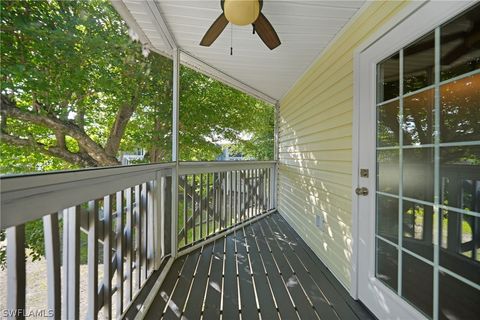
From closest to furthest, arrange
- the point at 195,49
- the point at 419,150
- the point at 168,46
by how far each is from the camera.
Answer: the point at 419,150, the point at 168,46, the point at 195,49

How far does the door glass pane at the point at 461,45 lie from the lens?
42.8 inches

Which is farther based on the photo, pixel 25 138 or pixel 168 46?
pixel 168 46

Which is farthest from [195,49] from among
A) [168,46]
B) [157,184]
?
[157,184]

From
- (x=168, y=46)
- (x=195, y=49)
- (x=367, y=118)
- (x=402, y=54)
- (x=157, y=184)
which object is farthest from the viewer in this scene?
(x=195, y=49)

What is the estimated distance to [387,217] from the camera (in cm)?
165

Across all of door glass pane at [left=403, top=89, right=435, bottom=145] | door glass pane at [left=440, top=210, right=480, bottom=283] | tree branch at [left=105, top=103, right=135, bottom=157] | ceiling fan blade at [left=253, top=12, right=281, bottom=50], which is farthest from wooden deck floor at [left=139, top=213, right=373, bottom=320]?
ceiling fan blade at [left=253, top=12, right=281, bottom=50]

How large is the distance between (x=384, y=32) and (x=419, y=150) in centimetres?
85

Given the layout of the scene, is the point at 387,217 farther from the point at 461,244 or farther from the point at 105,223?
the point at 105,223

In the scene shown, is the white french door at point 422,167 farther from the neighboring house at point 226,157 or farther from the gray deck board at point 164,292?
the neighboring house at point 226,157

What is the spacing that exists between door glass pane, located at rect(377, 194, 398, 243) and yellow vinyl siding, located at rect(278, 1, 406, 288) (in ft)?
1.14

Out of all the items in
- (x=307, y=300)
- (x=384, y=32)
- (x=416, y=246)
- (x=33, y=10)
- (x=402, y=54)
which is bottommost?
(x=307, y=300)

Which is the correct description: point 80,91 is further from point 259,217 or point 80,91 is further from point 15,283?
point 259,217

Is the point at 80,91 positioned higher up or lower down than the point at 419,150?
higher up

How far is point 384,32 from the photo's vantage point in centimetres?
161
